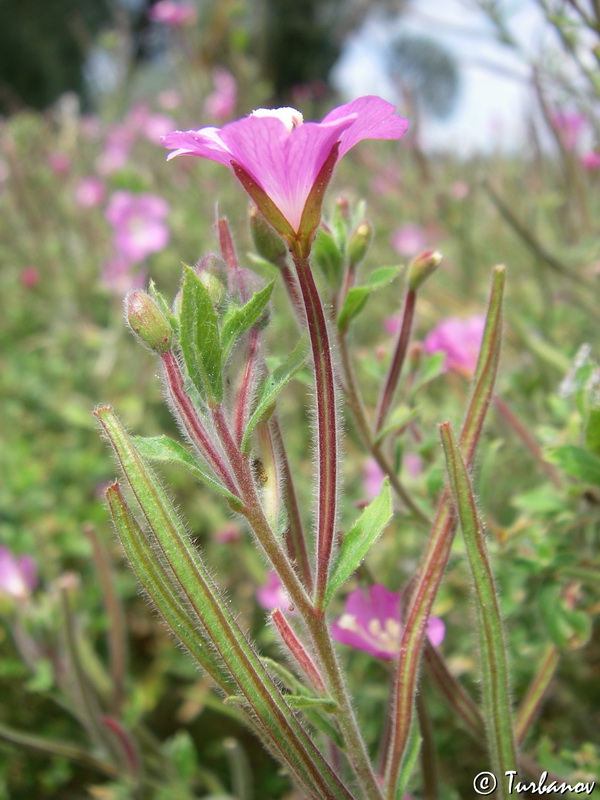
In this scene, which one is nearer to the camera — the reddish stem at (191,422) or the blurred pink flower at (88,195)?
the reddish stem at (191,422)

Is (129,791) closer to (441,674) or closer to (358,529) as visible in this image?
(441,674)

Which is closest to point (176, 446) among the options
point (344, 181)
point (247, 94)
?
point (247, 94)

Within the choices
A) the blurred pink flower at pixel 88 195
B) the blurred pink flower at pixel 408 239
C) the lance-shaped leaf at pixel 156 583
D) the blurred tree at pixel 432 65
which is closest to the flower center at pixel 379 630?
the lance-shaped leaf at pixel 156 583

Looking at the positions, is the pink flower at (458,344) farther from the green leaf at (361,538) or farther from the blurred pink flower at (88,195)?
the blurred pink flower at (88,195)

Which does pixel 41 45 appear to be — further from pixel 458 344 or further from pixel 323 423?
pixel 323 423

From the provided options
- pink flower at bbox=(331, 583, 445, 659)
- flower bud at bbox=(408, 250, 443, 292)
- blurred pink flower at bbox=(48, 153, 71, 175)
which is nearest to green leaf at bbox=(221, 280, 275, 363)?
flower bud at bbox=(408, 250, 443, 292)

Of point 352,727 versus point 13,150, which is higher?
point 13,150

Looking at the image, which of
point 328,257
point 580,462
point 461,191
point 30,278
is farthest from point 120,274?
point 580,462
